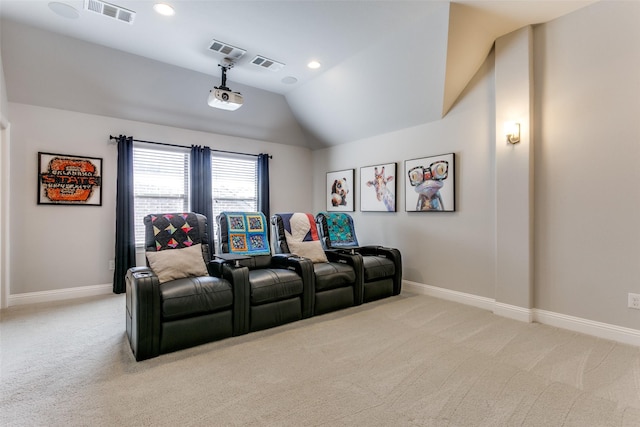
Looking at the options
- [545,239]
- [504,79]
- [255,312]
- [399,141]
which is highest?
[504,79]

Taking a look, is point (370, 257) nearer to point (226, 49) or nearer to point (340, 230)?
point (340, 230)

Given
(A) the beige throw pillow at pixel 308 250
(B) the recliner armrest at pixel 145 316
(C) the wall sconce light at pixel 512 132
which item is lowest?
(B) the recliner armrest at pixel 145 316

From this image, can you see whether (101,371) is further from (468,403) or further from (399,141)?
(399,141)

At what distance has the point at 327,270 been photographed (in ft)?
12.0

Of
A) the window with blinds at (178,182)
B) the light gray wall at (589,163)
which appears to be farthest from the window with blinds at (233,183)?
the light gray wall at (589,163)

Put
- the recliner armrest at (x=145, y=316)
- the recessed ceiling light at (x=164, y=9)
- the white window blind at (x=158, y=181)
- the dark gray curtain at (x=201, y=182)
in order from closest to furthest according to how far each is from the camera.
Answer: the recliner armrest at (x=145, y=316) → the recessed ceiling light at (x=164, y=9) → the white window blind at (x=158, y=181) → the dark gray curtain at (x=201, y=182)

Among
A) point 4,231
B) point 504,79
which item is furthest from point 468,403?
point 4,231

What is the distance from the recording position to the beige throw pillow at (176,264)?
2.90m

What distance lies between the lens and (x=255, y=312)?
301 cm

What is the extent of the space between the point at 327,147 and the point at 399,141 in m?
1.74

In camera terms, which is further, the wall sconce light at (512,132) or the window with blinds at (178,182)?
the window with blinds at (178,182)

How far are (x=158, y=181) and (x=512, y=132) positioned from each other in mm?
4756

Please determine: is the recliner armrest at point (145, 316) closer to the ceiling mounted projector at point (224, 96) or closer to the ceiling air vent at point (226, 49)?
the ceiling mounted projector at point (224, 96)

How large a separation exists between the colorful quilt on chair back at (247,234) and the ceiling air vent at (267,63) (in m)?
1.99
